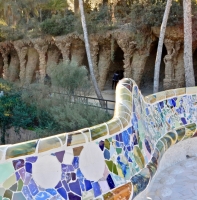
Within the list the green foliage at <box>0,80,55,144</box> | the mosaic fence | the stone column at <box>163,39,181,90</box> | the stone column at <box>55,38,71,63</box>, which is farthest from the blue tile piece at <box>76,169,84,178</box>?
the stone column at <box>55,38,71,63</box>

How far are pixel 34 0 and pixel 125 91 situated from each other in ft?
58.9

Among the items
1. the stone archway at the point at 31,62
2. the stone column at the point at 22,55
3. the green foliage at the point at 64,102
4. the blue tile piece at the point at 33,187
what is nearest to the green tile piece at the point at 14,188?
the blue tile piece at the point at 33,187

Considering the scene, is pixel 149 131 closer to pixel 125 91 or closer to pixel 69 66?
pixel 125 91

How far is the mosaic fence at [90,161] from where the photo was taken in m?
1.98

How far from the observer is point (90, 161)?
2.34 meters

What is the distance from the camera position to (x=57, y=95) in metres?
10.2

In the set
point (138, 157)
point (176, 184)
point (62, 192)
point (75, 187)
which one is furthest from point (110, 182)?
point (176, 184)

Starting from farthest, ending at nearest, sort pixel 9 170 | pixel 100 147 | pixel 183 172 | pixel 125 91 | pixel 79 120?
pixel 79 120, pixel 183 172, pixel 125 91, pixel 100 147, pixel 9 170

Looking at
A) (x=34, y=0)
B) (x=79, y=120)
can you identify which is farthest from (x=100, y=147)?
(x=34, y=0)

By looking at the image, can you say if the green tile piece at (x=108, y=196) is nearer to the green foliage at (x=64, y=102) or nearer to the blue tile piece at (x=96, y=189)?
the blue tile piece at (x=96, y=189)

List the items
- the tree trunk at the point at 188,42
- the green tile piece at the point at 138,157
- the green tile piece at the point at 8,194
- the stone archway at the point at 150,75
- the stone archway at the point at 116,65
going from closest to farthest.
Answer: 1. the green tile piece at the point at 8,194
2. the green tile piece at the point at 138,157
3. the tree trunk at the point at 188,42
4. the stone archway at the point at 150,75
5. the stone archway at the point at 116,65

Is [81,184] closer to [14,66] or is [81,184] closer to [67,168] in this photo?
[67,168]

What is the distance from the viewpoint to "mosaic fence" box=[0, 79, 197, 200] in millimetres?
1979

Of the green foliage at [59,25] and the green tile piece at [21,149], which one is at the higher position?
the green foliage at [59,25]
